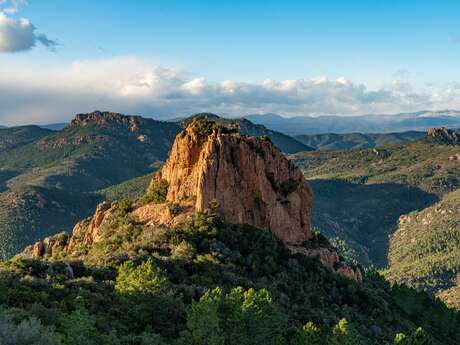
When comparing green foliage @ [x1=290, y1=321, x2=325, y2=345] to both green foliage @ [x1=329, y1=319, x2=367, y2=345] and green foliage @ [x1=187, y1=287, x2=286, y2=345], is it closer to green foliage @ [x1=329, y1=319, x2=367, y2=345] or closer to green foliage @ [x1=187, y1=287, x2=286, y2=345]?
green foliage @ [x1=329, y1=319, x2=367, y2=345]

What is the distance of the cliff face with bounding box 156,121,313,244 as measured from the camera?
8325cm

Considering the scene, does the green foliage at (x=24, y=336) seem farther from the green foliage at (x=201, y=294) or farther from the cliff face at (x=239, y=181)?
the cliff face at (x=239, y=181)

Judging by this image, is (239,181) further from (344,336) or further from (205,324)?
(205,324)

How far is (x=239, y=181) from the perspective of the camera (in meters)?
86.2

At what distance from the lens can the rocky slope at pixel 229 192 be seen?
273ft

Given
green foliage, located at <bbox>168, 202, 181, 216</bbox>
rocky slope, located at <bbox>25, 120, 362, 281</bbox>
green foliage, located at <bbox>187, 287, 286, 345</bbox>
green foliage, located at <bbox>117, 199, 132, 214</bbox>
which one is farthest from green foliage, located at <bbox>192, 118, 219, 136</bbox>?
green foliage, located at <bbox>187, 287, 286, 345</bbox>

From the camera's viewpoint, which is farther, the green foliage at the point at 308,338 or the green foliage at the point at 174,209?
the green foliage at the point at 174,209

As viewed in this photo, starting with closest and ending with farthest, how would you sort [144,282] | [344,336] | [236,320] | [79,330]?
[79,330], [236,320], [344,336], [144,282]

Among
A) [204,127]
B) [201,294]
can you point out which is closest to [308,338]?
[201,294]

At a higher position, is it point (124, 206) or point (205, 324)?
point (124, 206)

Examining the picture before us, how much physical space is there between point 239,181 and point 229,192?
3282 mm

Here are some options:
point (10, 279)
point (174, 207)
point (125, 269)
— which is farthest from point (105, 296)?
point (174, 207)

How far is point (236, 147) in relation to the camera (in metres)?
87.8

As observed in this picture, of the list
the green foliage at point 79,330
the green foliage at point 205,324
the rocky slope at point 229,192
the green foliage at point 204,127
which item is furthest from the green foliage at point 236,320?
the green foliage at point 204,127
